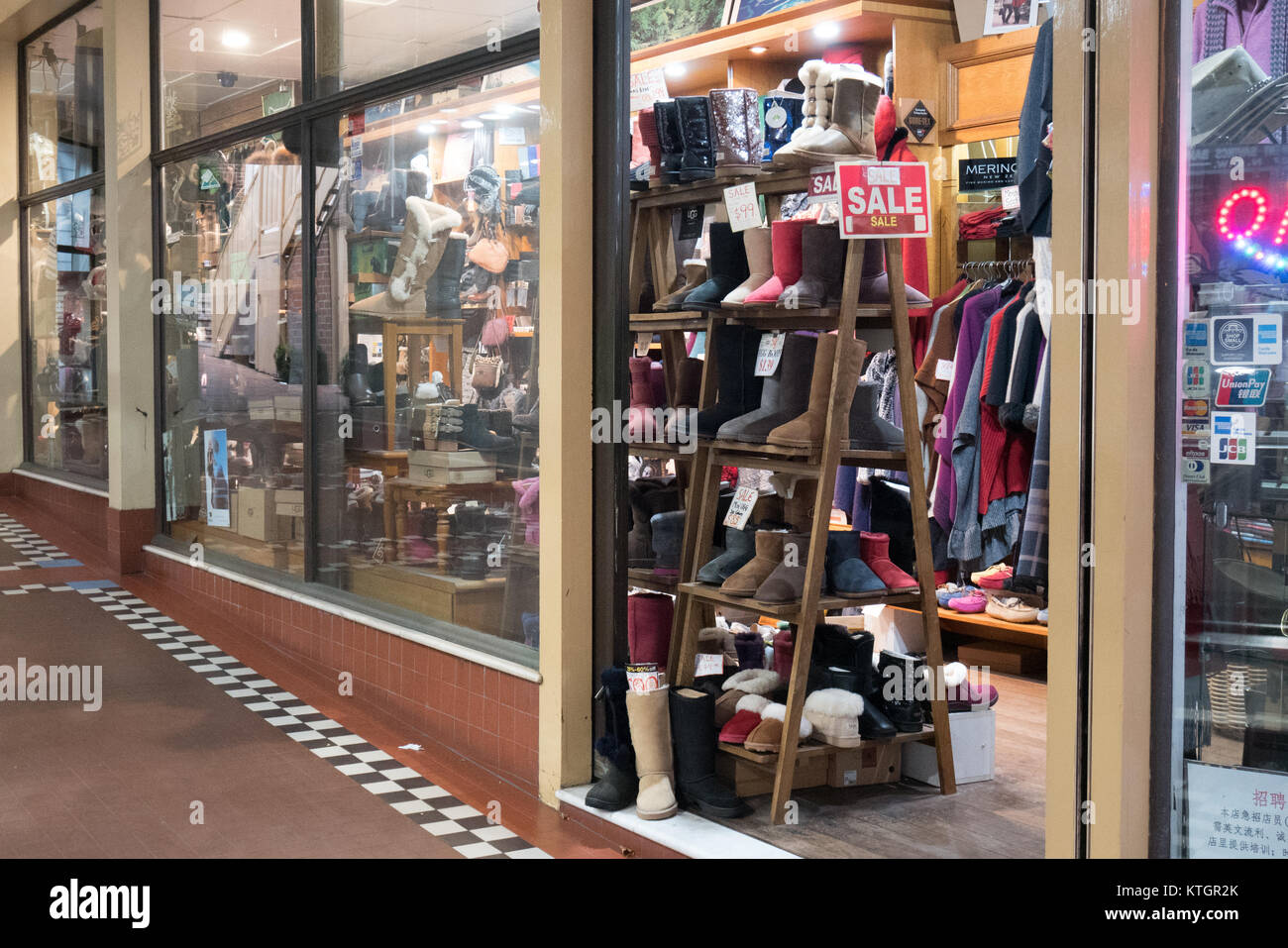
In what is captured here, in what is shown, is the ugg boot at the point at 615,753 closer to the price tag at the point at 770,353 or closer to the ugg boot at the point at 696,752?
the ugg boot at the point at 696,752

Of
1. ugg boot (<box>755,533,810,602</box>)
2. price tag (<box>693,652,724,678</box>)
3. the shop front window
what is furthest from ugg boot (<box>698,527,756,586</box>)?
the shop front window

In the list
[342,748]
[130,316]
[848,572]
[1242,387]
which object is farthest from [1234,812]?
[130,316]

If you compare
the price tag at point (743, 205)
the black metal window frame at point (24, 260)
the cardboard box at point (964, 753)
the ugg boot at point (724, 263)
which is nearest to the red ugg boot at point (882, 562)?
the cardboard box at point (964, 753)

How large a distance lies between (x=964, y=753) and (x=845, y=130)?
189 cm

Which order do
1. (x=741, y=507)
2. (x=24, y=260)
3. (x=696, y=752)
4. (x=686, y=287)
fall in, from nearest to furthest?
(x=696, y=752) → (x=741, y=507) → (x=686, y=287) → (x=24, y=260)

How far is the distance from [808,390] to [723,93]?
91cm

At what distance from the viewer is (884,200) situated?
3.56m

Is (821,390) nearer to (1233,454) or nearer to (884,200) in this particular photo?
(884,200)

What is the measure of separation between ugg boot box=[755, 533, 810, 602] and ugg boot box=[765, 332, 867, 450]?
28 centimetres

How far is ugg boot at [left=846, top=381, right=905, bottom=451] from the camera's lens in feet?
12.2

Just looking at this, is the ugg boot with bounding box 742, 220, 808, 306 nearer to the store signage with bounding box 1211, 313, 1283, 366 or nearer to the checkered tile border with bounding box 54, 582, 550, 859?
the store signage with bounding box 1211, 313, 1283, 366

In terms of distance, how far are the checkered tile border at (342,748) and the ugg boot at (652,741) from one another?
0.35m

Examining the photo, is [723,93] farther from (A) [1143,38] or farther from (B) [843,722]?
(B) [843,722]

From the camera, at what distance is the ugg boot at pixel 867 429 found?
3.71 meters
